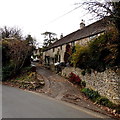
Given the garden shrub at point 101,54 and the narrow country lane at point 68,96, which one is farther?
the garden shrub at point 101,54

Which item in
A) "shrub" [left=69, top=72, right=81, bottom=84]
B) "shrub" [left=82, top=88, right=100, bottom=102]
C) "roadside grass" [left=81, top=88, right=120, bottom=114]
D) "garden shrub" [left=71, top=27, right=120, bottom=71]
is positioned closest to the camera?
"roadside grass" [left=81, top=88, right=120, bottom=114]

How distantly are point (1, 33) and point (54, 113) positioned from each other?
124 feet

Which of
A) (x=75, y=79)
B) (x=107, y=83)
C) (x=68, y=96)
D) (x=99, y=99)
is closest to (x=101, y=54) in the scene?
(x=107, y=83)

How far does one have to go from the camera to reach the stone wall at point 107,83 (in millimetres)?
11211

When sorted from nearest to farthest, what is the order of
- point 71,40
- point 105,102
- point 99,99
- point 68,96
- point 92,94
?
point 105,102 → point 99,99 → point 92,94 → point 68,96 → point 71,40

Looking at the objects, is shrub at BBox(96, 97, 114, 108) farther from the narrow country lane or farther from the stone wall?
the narrow country lane

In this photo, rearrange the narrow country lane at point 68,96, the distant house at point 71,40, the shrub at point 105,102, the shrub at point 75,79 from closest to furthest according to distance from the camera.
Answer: the shrub at point 105,102 → the narrow country lane at point 68,96 → the shrub at point 75,79 → the distant house at point 71,40

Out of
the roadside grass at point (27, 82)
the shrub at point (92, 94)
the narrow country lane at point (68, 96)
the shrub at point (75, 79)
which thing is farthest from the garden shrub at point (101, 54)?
the roadside grass at point (27, 82)

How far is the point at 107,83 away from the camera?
12.4 meters

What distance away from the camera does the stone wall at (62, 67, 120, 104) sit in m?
11.2

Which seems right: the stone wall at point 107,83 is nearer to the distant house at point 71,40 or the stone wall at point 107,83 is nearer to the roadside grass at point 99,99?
the roadside grass at point 99,99

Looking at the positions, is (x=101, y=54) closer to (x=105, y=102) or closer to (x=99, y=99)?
(x=99, y=99)

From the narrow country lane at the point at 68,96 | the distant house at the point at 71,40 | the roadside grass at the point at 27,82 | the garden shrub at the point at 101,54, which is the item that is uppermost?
the distant house at the point at 71,40

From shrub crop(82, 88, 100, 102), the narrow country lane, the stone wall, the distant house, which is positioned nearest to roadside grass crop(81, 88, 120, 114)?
shrub crop(82, 88, 100, 102)
